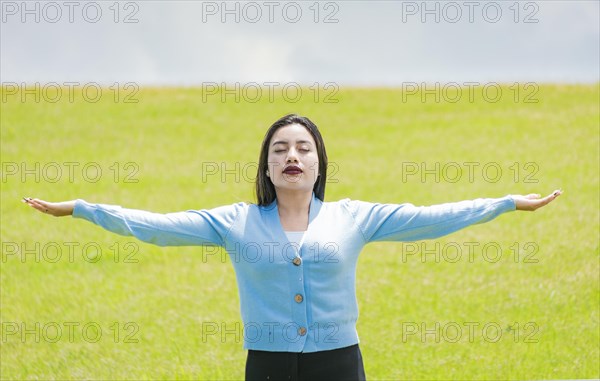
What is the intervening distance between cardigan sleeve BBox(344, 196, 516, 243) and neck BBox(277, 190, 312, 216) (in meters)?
0.24

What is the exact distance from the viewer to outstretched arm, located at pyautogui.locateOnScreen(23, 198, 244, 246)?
4.02m

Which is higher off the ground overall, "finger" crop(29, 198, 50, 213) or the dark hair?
the dark hair

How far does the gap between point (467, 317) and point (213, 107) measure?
46.4 feet

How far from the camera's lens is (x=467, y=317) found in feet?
29.9

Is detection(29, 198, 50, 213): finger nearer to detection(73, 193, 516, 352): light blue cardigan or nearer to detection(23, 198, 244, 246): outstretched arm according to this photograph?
detection(23, 198, 244, 246): outstretched arm

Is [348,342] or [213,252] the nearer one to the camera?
[348,342]

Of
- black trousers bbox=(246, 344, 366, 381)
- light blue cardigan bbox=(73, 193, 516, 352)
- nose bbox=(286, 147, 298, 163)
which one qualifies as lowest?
black trousers bbox=(246, 344, 366, 381)

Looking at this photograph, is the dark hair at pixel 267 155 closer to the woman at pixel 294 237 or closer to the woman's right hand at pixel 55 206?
the woman at pixel 294 237

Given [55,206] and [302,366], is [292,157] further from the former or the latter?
[55,206]

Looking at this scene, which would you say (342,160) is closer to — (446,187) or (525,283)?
(446,187)

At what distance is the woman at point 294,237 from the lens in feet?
13.5

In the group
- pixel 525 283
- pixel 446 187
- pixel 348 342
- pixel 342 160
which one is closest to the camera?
pixel 348 342

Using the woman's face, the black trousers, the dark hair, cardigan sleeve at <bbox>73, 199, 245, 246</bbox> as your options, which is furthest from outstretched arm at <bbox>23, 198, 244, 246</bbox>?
the black trousers

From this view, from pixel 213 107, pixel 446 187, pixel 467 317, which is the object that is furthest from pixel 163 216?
pixel 213 107
